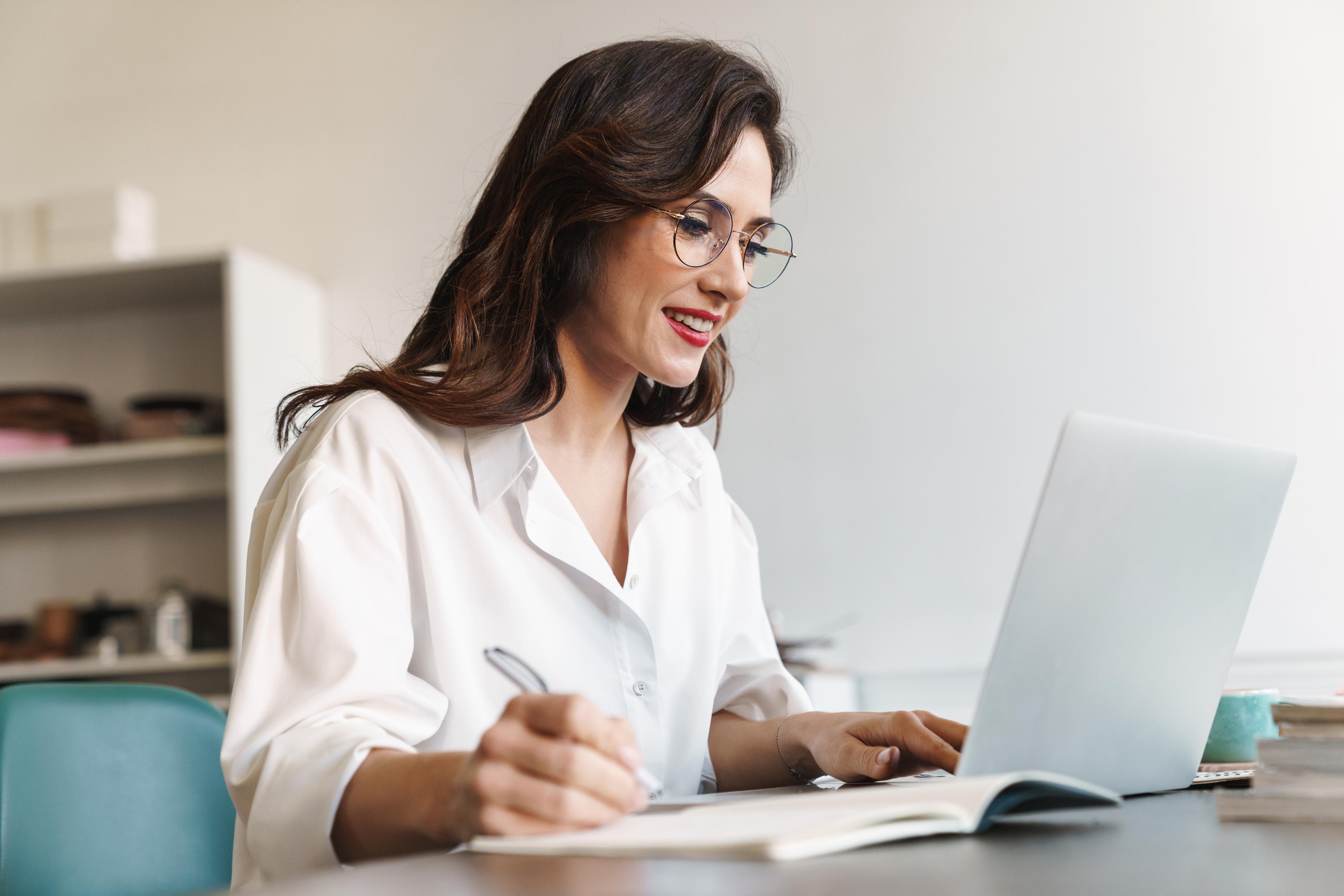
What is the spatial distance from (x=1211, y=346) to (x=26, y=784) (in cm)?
292

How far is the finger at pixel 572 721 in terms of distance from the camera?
0.62 m

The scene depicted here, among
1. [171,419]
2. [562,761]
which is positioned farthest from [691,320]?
[171,419]

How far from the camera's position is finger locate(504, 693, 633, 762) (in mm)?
618

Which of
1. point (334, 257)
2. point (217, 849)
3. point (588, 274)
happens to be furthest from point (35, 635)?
point (588, 274)

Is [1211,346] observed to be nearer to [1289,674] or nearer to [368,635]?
[1289,674]

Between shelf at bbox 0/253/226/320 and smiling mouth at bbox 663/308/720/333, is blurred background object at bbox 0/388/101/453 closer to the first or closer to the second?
shelf at bbox 0/253/226/320

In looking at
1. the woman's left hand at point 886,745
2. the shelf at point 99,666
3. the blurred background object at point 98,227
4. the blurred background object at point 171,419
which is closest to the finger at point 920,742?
the woman's left hand at point 886,745

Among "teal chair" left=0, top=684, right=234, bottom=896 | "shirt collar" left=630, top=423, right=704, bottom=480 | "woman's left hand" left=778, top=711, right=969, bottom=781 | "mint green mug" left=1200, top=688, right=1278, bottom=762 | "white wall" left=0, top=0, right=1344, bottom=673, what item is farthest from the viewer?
"white wall" left=0, top=0, right=1344, bottom=673

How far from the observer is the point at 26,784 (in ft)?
3.88

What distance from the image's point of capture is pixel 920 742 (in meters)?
0.96

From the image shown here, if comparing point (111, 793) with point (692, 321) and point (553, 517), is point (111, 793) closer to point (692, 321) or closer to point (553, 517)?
point (553, 517)

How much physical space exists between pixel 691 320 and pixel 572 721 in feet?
2.58

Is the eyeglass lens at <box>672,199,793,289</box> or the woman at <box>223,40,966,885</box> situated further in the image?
the eyeglass lens at <box>672,199,793,289</box>

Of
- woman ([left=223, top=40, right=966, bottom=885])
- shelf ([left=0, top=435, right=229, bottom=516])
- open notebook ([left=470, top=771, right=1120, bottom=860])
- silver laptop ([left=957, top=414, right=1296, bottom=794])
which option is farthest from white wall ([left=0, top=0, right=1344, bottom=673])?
open notebook ([left=470, top=771, right=1120, bottom=860])
